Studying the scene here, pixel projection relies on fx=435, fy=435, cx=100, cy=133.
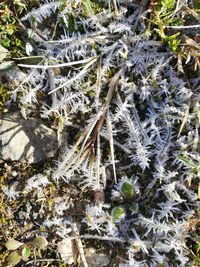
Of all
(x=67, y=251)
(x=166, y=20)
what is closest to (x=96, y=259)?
(x=67, y=251)

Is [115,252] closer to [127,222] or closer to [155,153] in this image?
[127,222]

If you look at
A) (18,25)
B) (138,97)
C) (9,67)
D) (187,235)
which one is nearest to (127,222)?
(187,235)

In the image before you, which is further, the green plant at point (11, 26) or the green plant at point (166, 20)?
the green plant at point (11, 26)

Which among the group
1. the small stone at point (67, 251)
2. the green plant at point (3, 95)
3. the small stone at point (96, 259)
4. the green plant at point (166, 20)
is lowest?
the small stone at point (96, 259)

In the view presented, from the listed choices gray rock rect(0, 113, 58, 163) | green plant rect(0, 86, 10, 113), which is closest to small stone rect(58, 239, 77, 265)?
gray rock rect(0, 113, 58, 163)

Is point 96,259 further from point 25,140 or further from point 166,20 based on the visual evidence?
point 166,20

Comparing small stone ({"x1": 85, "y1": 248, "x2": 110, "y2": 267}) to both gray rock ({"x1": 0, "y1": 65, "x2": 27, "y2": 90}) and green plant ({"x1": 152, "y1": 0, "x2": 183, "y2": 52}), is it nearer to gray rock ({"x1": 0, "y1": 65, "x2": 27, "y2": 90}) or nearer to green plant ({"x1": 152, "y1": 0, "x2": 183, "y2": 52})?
gray rock ({"x1": 0, "y1": 65, "x2": 27, "y2": 90})

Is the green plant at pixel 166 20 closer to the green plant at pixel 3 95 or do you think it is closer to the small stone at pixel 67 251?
the green plant at pixel 3 95

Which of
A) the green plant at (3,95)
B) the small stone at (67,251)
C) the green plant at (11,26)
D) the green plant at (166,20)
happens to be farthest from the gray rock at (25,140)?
the green plant at (166,20)

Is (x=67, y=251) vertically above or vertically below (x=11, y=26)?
below
